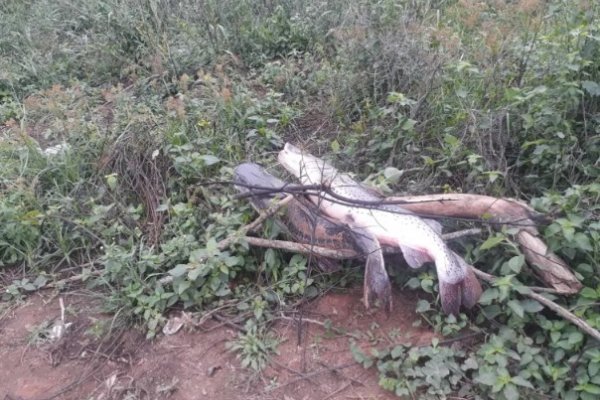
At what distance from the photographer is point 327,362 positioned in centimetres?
295

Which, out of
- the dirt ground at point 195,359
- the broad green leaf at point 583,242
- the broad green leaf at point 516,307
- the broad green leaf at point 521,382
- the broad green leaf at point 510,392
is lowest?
the dirt ground at point 195,359

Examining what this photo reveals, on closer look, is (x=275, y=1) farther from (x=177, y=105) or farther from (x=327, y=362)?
(x=327, y=362)

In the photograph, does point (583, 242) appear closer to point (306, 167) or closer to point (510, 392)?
point (510, 392)

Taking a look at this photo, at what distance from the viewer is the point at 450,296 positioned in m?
2.83

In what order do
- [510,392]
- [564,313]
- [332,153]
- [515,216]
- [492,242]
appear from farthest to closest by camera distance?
[332,153], [515,216], [492,242], [564,313], [510,392]

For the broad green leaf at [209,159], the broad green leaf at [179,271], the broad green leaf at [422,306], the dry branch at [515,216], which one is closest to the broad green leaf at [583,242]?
the dry branch at [515,216]

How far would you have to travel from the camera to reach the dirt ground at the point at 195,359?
9.45 ft

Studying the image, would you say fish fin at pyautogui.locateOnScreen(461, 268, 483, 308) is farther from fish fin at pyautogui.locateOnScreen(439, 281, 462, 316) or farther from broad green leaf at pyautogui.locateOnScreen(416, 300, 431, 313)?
broad green leaf at pyautogui.locateOnScreen(416, 300, 431, 313)

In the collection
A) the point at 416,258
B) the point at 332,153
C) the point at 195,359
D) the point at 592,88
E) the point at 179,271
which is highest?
the point at 592,88

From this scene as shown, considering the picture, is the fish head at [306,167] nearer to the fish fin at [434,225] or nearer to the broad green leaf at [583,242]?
the fish fin at [434,225]

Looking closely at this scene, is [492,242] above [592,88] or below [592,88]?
below

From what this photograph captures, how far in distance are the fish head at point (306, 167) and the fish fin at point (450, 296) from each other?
2.82ft

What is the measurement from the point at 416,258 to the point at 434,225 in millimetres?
225

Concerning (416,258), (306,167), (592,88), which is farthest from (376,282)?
(592,88)
